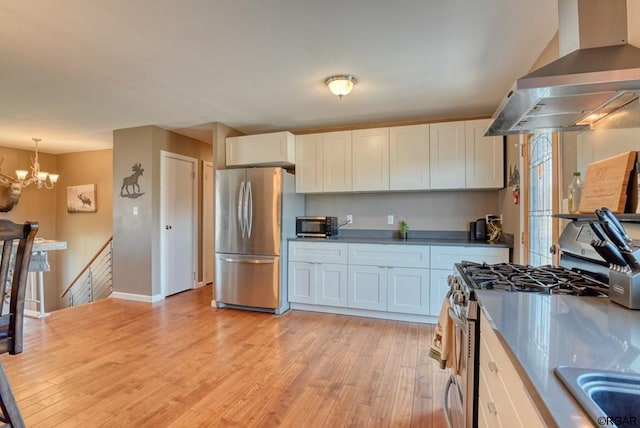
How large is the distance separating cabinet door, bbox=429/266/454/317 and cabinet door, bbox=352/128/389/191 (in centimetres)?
110

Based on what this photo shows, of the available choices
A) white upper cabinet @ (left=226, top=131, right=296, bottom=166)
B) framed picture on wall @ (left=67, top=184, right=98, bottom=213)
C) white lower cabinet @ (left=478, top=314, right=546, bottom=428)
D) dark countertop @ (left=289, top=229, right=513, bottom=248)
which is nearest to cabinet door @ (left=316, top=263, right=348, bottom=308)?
dark countertop @ (left=289, top=229, right=513, bottom=248)

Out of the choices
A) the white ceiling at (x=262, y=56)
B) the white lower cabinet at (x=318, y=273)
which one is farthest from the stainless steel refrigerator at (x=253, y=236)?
the white ceiling at (x=262, y=56)

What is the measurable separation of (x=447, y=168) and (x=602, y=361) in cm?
305

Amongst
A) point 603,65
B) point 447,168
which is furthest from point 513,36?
point 447,168

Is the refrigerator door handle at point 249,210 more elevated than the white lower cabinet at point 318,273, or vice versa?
the refrigerator door handle at point 249,210

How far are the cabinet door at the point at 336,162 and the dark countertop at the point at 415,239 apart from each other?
624mm

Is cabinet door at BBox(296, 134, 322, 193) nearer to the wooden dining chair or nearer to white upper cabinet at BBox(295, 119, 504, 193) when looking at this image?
white upper cabinet at BBox(295, 119, 504, 193)

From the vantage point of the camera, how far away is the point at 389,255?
352 cm

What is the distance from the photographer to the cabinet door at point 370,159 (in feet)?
12.4

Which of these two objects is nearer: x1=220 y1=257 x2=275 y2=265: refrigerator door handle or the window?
the window

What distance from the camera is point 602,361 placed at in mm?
736

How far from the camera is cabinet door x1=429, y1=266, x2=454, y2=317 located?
11.0 ft

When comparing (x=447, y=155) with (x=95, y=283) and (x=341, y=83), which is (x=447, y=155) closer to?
(x=341, y=83)

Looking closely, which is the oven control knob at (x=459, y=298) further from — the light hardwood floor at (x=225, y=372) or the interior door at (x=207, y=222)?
the interior door at (x=207, y=222)
